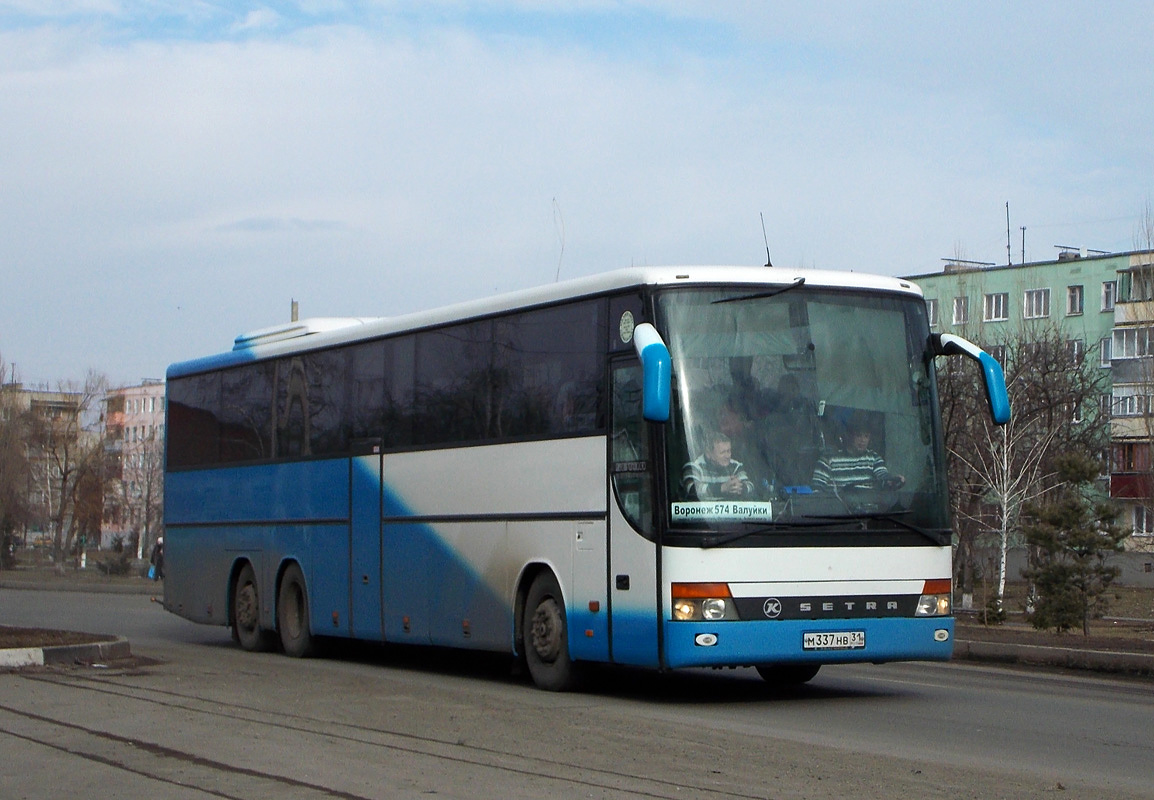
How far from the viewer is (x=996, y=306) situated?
84.8 meters

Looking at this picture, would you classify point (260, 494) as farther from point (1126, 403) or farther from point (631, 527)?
point (1126, 403)

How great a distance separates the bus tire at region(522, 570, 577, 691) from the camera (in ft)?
46.7

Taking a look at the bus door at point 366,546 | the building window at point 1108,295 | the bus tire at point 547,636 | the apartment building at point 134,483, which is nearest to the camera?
the bus tire at point 547,636

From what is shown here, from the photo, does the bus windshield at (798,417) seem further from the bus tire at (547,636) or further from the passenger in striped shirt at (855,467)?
the bus tire at (547,636)

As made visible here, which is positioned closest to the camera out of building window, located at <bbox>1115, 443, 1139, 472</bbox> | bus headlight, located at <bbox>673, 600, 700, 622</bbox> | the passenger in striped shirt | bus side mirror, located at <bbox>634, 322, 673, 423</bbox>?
bus side mirror, located at <bbox>634, 322, 673, 423</bbox>

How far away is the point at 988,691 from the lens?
14.9 metres

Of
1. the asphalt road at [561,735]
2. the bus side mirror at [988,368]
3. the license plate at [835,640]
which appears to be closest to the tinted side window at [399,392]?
the asphalt road at [561,735]

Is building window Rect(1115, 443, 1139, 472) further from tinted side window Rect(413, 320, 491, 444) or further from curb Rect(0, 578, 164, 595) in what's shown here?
tinted side window Rect(413, 320, 491, 444)

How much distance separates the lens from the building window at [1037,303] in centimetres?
8244

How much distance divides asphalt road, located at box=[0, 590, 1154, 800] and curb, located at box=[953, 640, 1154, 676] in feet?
1.70

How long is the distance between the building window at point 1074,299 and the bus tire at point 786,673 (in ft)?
228

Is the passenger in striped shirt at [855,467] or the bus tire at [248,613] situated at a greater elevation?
the passenger in striped shirt at [855,467]

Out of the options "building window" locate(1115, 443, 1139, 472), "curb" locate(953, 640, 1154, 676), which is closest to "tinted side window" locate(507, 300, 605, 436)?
"curb" locate(953, 640, 1154, 676)

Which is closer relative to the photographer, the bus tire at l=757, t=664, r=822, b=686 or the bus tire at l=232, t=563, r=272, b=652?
the bus tire at l=757, t=664, r=822, b=686
